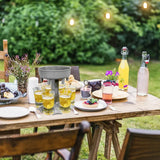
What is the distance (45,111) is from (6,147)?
0.67 meters

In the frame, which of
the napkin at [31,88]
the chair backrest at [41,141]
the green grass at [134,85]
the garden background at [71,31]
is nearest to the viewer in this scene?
the chair backrest at [41,141]

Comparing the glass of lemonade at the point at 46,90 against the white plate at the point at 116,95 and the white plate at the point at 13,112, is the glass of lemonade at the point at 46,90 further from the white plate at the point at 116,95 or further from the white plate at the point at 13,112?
the white plate at the point at 116,95

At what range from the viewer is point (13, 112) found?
1686 millimetres

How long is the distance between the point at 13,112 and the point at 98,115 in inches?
20.4

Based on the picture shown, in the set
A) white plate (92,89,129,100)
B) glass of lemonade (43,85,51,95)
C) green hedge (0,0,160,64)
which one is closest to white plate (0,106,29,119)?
glass of lemonade (43,85,51,95)

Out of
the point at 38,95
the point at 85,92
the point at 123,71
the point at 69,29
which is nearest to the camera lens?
the point at 38,95

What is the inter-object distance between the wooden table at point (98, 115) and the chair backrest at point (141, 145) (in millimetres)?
512

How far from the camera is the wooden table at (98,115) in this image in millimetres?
1546

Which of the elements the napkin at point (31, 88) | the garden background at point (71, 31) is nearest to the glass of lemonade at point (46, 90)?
the napkin at point (31, 88)

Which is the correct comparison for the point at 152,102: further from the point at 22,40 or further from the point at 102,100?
the point at 22,40

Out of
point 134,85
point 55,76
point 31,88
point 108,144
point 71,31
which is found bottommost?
point 134,85

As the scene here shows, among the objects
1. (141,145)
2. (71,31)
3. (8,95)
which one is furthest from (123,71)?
(71,31)

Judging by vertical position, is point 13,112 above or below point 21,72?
below

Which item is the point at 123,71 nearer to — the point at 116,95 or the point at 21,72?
the point at 116,95
